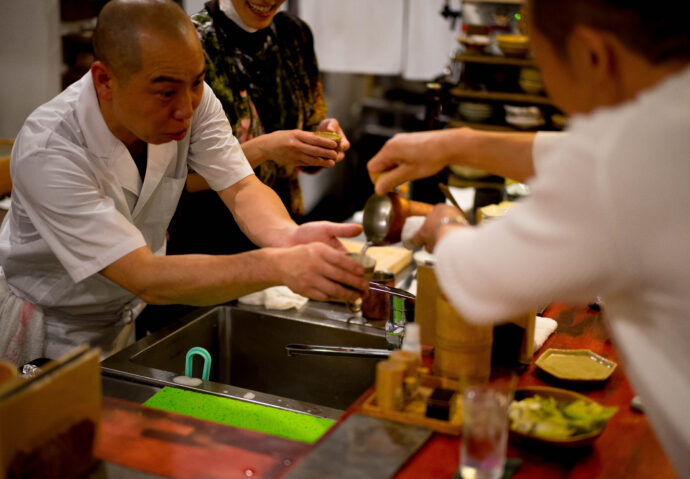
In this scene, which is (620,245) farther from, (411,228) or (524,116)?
(524,116)

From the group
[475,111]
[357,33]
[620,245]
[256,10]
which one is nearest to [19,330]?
[256,10]

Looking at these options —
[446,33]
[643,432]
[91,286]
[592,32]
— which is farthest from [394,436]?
[446,33]

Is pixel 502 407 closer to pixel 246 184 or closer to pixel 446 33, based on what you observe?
pixel 246 184

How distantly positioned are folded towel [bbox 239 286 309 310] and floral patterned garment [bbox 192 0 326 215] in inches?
29.7

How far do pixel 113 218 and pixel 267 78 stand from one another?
1.42 metres

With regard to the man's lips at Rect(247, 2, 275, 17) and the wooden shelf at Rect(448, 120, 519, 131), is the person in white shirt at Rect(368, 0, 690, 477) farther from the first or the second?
the wooden shelf at Rect(448, 120, 519, 131)

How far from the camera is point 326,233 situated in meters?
1.86

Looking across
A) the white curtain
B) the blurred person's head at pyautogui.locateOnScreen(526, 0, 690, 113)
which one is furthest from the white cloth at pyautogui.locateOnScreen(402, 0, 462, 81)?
the blurred person's head at pyautogui.locateOnScreen(526, 0, 690, 113)

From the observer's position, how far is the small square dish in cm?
169

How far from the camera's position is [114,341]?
7.22ft

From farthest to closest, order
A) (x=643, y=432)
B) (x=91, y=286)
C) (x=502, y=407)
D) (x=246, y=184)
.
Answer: (x=246, y=184), (x=91, y=286), (x=643, y=432), (x=502, y=407)

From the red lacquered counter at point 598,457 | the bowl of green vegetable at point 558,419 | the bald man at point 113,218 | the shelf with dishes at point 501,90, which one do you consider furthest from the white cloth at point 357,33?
the bowl of green vegetable at point 558,419

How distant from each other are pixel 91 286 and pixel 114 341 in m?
0.24

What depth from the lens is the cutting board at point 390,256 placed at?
2713 millimetres
